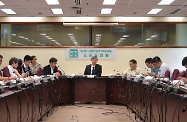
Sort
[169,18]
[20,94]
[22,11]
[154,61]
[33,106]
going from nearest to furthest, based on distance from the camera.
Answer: [20,94], [33,106], [154,61], [22,11], [169,18]

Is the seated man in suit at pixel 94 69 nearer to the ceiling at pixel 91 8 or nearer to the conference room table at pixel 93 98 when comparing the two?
the conference room table at pixel 93 98

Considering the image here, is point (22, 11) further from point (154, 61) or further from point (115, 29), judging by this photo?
point (154, 61)

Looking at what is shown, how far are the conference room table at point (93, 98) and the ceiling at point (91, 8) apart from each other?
6.36 feet

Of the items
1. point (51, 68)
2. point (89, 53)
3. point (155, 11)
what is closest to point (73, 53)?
point (89, 53)

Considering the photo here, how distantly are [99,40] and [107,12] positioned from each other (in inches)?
46.3

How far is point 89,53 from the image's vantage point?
952 centimetres

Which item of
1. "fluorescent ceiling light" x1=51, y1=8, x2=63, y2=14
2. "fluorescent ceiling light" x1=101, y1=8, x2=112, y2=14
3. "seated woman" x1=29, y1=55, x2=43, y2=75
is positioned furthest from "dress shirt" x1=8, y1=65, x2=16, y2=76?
"fluorescent ceiling light" x1=101, y1=8, x2=112, y2=14

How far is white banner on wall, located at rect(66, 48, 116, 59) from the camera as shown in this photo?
9523mm

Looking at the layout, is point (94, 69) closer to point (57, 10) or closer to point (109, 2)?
point (109, 2)

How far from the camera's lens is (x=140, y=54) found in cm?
959

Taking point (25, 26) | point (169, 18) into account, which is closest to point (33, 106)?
point (25, 26)

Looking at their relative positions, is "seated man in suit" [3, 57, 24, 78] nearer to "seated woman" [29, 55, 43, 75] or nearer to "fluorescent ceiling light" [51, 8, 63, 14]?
"seated woman" [29, 55, 43, 75]

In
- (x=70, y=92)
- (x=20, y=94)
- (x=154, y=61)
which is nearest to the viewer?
(x=20, y=94)

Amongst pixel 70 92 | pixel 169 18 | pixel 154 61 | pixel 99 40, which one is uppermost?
pixel 169 18
